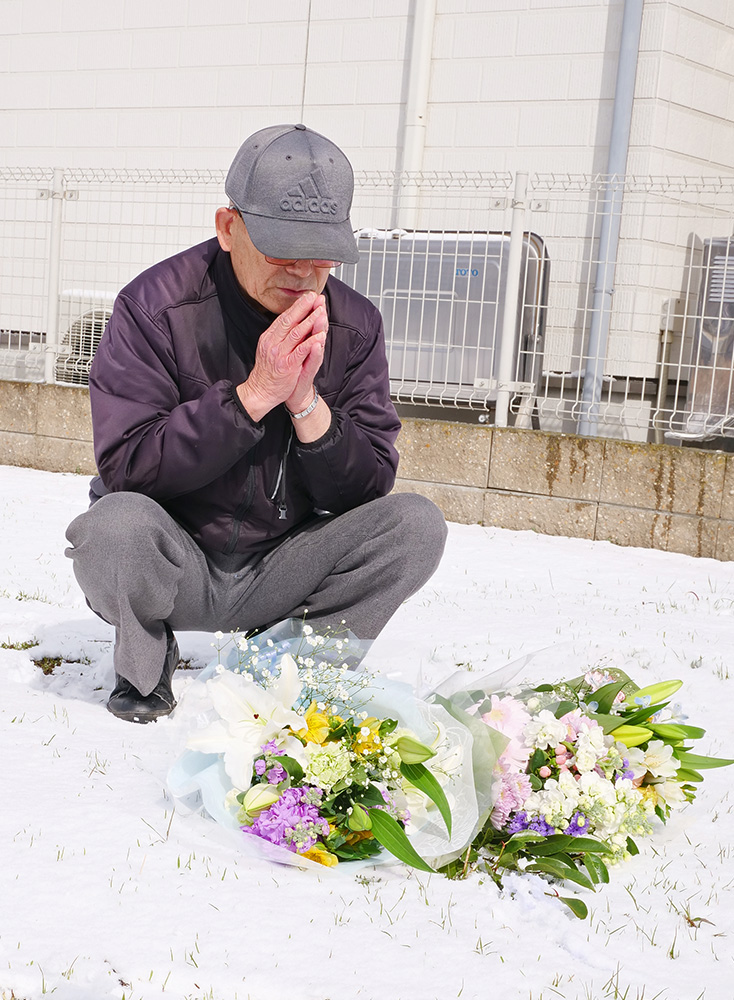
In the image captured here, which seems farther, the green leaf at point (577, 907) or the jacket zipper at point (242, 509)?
the jacket zipper at point (242, 509)

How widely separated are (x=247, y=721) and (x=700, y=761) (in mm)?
1000

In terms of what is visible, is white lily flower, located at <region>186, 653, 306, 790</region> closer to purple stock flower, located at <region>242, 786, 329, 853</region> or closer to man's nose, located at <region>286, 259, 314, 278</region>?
purple stock flower, located at <region>242, 786, 329, 853</region>

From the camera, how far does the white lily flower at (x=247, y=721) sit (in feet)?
7.27

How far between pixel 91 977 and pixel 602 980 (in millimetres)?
820

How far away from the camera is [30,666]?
3.38 metres

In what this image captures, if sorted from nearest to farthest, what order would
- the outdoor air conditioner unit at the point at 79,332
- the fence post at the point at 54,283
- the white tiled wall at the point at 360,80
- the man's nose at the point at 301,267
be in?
the man's nose at the point at 301,267 → the white tiled wall at the point at 360,80 → the outdoor air conditioner unit at the point at 79,332 → the fence post at the point at 54,283

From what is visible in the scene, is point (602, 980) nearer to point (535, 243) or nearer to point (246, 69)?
point (535, 243)

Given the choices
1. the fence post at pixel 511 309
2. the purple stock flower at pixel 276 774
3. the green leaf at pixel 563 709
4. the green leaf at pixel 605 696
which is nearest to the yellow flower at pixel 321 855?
the purple stock flower at pixel 276 774

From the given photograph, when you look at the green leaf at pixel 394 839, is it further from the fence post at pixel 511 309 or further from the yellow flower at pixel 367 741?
the fence post at pixel 511 309

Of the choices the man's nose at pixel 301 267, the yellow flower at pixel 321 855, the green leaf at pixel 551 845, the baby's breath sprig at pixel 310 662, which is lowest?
the yellow flower at pixel 321 855

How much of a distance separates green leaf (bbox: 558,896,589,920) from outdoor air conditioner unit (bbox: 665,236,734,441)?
446cm

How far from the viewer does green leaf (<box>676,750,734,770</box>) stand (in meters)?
2.46

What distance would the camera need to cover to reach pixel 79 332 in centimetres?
827

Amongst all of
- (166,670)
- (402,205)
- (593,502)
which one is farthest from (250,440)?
(402,205)
